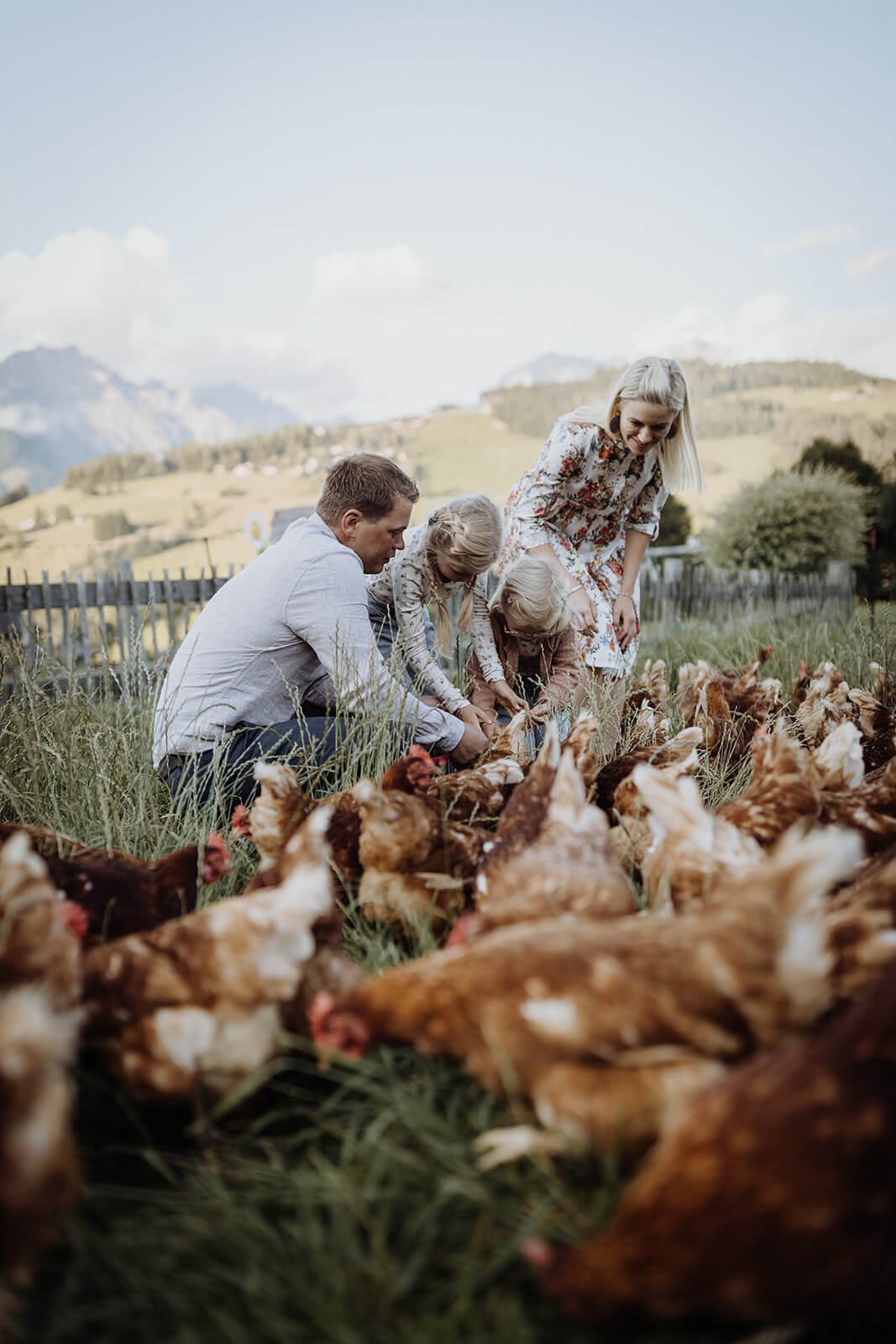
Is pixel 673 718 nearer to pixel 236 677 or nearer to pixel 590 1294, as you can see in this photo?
pixel 236 677

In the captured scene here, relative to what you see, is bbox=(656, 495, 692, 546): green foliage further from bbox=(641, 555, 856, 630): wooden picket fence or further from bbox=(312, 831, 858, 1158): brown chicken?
bbox=(312, 831, 858, 1158): brown chicken

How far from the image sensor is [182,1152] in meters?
1.37

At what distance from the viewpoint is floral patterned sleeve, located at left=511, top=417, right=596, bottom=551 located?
14.0ft

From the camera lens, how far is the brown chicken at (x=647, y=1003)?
110cm

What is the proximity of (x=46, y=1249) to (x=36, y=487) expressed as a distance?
179ft

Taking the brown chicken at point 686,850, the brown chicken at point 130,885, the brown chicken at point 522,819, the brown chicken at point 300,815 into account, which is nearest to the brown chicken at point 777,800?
the brown chicken at point 686,850

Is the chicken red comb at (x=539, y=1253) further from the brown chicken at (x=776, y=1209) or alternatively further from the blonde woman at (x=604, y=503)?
the blonde woman at (x=604, y=503)

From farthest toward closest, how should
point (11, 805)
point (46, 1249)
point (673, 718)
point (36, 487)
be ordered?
point (36, 487), point (673, 718), point (11, 805), point (46, 1249)

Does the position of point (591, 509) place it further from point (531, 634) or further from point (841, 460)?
point (841, 460)

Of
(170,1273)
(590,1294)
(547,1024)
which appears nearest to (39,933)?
(170,1273)

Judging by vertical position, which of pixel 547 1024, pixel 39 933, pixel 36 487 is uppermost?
pixel 36 487

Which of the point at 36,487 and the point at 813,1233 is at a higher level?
the point at 36,487

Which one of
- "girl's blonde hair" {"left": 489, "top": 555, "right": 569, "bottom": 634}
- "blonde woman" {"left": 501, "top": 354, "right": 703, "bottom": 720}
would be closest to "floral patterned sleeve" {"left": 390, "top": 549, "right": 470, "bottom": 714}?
"girl's blonde hair" {"left": 489, "top": 555, "right": 569, "bottom": 634}

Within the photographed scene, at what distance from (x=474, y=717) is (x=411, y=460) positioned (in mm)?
49220
